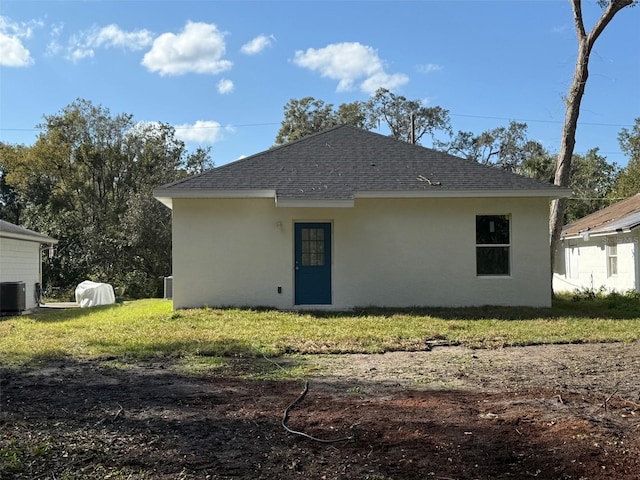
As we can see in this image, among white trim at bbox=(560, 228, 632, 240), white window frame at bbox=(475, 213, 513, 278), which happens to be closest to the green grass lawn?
white window frame at bbox=(475, 213, 513, 278)

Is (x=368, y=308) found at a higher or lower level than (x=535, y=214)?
lower

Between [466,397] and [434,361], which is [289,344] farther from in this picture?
[466,397]

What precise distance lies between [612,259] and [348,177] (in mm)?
9642

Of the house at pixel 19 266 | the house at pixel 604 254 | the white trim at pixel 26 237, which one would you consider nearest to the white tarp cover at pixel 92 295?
the house at pixel 19 266

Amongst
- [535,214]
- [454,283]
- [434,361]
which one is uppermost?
[535,214]

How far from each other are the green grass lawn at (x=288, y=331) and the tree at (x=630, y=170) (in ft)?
70.1

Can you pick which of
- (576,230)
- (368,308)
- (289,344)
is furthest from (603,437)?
(576,230)

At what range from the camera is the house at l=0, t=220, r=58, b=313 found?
49.1ft

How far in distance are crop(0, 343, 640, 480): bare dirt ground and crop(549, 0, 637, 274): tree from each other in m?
9.95

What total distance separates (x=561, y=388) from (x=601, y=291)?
1320 cm

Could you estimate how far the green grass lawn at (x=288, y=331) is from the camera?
8.11m

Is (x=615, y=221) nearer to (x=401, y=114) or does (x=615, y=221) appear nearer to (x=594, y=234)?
(x=594, y=234)

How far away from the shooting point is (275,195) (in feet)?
39.9

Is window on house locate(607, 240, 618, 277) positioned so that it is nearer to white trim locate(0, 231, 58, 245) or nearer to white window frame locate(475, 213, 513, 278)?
white window frame locate(475, 213, 513, 278)
